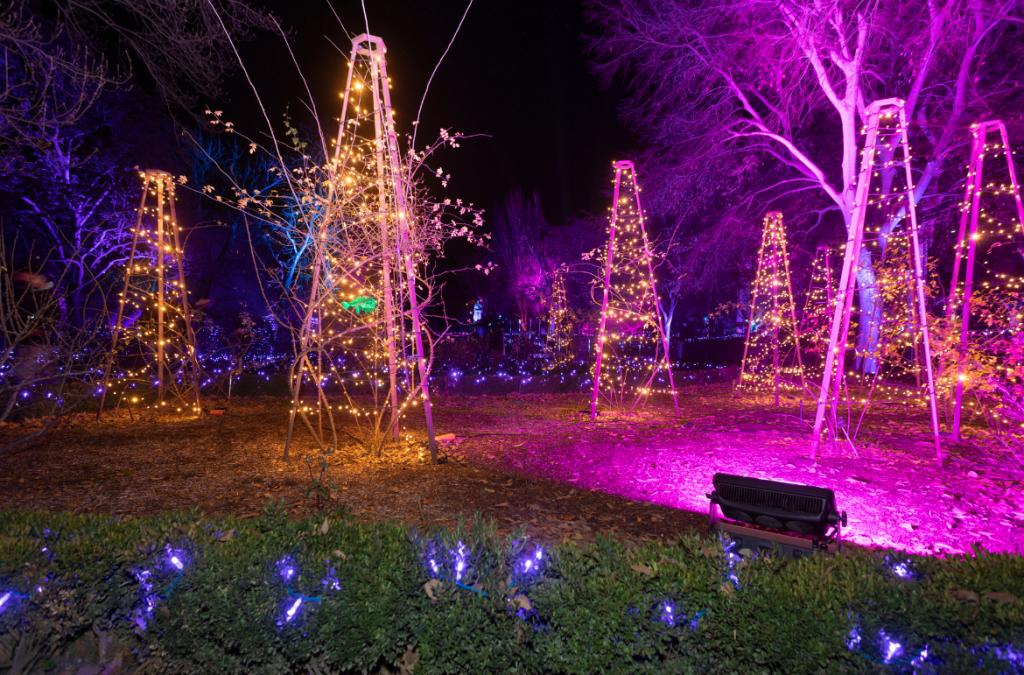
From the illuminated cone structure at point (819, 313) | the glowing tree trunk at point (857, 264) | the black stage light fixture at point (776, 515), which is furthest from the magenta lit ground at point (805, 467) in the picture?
the illuminated cone structure at point (819, 313)

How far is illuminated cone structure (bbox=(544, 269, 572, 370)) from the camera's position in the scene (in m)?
14.1

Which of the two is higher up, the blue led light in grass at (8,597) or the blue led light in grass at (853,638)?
the blue led light in grass at (853,638)

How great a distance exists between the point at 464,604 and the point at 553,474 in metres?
2.71

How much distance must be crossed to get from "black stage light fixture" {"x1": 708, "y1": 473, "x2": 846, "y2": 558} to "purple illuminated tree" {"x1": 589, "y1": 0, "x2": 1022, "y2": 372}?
4201 mm

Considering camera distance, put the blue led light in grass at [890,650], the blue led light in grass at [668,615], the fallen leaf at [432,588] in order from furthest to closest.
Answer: the fallen leaf at [432,588] < the blue led light in grass at [668,615] < the blue led light in grass at [890,650]

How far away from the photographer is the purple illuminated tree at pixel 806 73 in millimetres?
7211

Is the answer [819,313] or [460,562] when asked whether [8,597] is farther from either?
[819,313]

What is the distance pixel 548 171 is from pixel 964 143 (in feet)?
44.4

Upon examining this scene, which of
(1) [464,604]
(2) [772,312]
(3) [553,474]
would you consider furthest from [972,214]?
(1) [464,604]

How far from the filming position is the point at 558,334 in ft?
50.9

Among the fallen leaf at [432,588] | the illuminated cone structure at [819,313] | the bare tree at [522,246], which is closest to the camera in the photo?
the fallen leaf at [432,588]

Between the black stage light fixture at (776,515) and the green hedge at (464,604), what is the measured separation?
0.33m

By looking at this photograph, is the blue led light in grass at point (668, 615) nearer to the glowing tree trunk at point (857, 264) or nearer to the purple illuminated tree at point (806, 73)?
the glowing tree trunk at point (857, 264)

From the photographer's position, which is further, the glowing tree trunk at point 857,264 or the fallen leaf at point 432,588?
the glowing tree trunk at point 857,264
